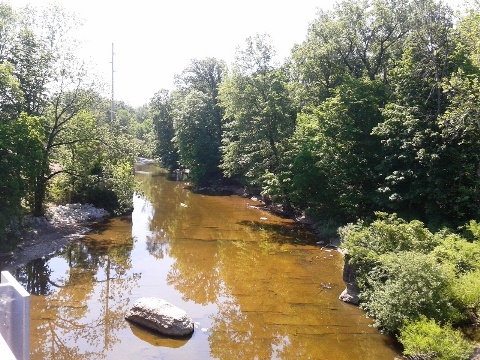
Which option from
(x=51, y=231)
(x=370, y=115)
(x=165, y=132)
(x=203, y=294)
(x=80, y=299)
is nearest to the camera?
(x=80, y=299)

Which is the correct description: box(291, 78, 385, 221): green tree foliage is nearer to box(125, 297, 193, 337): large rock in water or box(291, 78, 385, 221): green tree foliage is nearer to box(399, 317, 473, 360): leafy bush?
box(399, 317, 473, 360): leafy bush

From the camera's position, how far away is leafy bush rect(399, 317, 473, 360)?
8875 mm

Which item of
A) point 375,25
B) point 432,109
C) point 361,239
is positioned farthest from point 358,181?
point 375,25

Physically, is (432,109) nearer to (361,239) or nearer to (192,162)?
(361,239)

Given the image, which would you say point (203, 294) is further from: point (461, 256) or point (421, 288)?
point (461, 256)

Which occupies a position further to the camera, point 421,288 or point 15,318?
point 421,288

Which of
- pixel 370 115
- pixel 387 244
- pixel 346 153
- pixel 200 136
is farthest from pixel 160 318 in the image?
pixel 200 136

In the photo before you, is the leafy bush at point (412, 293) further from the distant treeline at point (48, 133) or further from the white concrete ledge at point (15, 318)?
the distant treeline at point (48, 133)

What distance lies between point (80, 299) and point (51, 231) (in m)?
8.97

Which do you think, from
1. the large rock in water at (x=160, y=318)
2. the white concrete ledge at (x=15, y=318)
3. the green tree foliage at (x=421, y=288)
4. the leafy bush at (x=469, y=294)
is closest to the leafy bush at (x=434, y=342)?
the green tree foliage at (x=421, y=288)

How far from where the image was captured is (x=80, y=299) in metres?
13.9

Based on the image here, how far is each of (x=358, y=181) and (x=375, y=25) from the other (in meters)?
11.6

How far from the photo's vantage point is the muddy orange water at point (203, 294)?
35.9 feet

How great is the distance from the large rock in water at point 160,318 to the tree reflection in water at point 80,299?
610 mm
